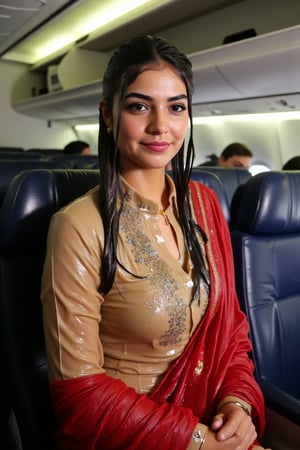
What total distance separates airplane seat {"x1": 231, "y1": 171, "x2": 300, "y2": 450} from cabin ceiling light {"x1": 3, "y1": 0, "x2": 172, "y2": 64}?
2.99m

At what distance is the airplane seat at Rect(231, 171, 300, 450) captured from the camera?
5.01 ft

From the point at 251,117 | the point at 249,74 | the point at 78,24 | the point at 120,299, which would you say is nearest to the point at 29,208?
the point at 120,299

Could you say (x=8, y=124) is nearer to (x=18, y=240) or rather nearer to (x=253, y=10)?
(x=253, y=10)

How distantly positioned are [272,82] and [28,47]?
5.57 m

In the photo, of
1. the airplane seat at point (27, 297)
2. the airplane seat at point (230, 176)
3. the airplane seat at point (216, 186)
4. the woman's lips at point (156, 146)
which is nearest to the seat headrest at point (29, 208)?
the airplane seat at point (27, 297)

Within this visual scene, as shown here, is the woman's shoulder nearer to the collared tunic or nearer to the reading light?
the collared tunic

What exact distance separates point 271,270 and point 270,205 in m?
0.25

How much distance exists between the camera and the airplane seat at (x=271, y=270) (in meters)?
1.53

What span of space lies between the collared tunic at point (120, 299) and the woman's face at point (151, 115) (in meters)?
0.11

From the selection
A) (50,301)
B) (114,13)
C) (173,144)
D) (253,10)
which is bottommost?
(50,301)

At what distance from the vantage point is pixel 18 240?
45.3 inches

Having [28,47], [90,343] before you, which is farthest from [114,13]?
[90,343]

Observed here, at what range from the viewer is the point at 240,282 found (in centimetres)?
154

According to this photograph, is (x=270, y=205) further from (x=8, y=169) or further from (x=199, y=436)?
(x=8, y=169)
